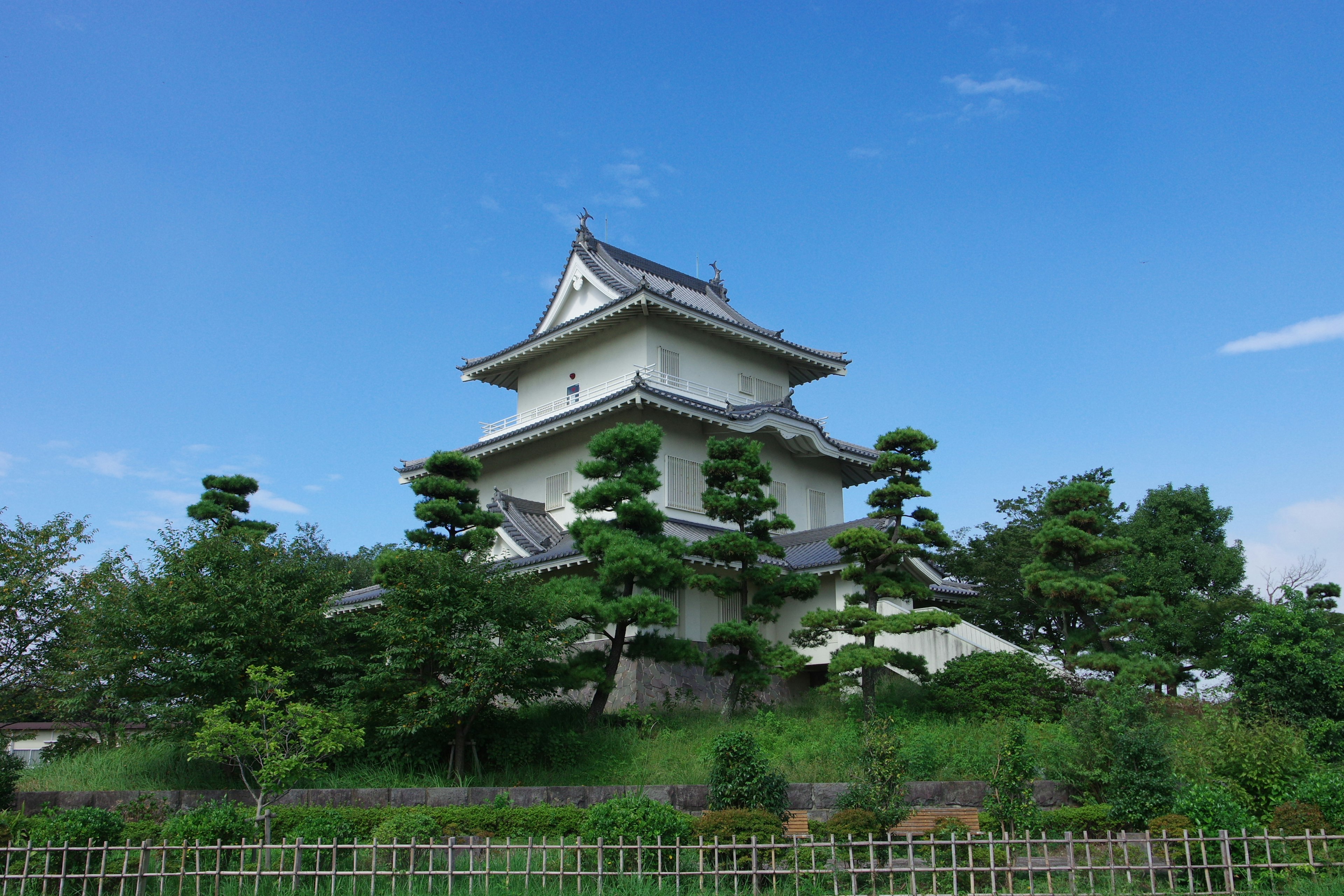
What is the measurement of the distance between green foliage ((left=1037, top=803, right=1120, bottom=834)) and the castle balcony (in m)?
17.5

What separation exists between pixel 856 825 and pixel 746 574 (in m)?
10.3

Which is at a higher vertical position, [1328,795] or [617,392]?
[617,392]

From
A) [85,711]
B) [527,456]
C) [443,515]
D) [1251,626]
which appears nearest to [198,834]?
[443,515]

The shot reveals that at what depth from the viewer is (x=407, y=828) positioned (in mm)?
14422

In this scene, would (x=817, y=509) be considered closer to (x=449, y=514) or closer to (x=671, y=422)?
(x=671, y=422)

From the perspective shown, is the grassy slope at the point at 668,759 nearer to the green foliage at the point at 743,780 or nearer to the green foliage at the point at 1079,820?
the green foliage at the point at 1079,820

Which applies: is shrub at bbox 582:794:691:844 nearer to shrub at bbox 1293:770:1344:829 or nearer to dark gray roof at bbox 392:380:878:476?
shrub at bbox 1293:770:1344:829

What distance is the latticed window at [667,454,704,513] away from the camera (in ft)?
97.8

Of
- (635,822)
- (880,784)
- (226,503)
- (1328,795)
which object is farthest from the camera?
(226,503)

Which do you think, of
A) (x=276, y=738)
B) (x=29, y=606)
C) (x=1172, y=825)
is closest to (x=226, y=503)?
(x=29, y=606)

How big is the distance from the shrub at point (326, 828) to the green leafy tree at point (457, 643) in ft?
11.6

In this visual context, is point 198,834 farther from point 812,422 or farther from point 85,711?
point 812,422

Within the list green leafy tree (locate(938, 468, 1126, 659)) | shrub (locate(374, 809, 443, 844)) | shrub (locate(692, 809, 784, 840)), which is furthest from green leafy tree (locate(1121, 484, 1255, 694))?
shrub (locate(374, 809, 443, 844))

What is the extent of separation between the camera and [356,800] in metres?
17.7
